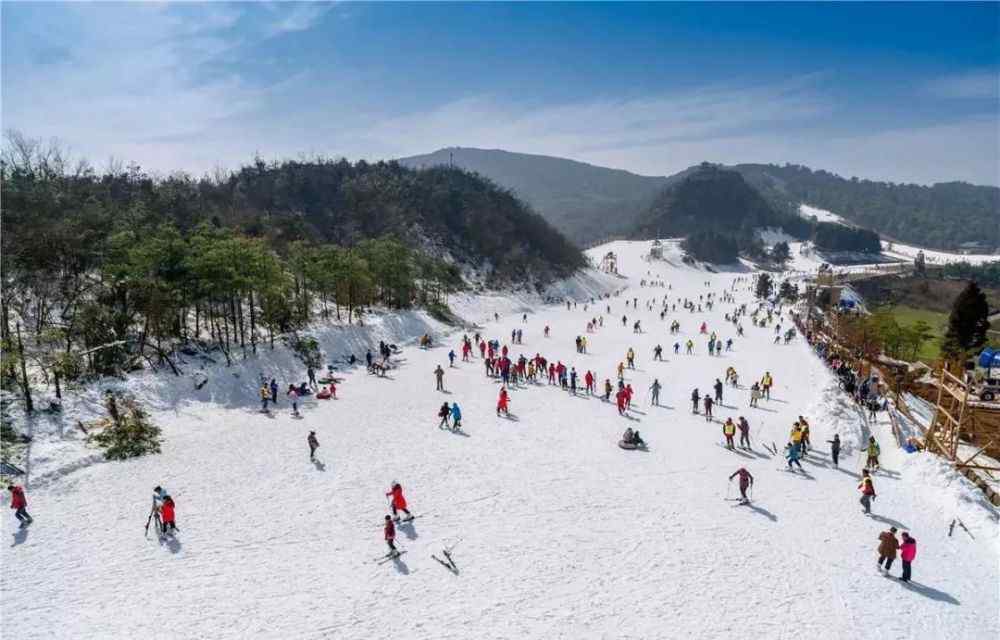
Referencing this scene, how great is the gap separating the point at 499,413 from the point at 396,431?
13.7 feet

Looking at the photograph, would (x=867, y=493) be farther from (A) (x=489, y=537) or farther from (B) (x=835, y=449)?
(A) (x=489, y=537)

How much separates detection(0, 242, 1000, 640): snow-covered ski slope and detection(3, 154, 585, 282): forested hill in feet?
148

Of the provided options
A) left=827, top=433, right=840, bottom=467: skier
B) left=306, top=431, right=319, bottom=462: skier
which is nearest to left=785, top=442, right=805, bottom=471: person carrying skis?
left=827, top=433, right=840, bottom=467: skier

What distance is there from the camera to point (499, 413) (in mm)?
21469

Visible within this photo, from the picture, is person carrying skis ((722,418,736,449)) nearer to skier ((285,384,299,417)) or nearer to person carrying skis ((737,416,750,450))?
person carrying skis ((737,416,750,450))

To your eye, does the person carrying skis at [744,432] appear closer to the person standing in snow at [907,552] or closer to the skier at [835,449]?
the skier at [835,449]

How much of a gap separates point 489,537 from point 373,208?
84956 mm

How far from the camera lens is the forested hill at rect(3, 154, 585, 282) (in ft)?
216

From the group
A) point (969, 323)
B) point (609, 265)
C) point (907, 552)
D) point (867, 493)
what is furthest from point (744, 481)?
point (609, 265)

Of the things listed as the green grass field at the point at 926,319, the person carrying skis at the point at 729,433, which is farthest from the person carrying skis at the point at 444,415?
the green grass field at the point at 926,319

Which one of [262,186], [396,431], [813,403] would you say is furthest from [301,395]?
[262,186]

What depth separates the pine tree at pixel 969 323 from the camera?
136ft

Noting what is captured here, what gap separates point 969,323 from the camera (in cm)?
4191

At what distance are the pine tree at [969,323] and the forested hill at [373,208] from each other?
47.4 metres
